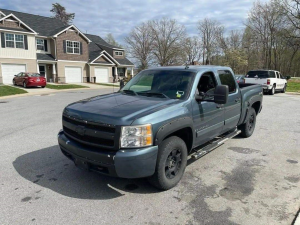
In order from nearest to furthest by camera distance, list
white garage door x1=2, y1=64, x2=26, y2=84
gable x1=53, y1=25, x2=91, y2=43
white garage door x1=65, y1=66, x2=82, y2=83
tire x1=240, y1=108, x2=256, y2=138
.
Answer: tire x1=240, y1=108, x2=256, y2=138
white garage door x1=2, y1=64, x2=26, y2=84
gable x1=53, y1=25, x2=91, y2=43
white garage door x1=65, y1=66, x2=82, y2=83

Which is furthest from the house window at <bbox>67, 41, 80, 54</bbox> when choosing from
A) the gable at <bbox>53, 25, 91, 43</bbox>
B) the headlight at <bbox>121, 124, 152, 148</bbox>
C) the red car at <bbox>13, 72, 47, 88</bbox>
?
the headlight at <bbox>121, 124, 152, 148</bbox>

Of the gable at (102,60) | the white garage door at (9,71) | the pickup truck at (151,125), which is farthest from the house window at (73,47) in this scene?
the pickup truck at (151,125)

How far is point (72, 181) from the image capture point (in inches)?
149

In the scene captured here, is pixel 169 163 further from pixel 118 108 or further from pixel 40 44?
pixel 40 44

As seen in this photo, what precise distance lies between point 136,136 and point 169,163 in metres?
0.84

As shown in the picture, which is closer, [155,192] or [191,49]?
[155,192]

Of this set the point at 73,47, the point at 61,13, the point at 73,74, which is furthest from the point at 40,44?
the point at 61,13

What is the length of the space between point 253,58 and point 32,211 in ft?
203

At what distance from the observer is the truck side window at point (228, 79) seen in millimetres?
4884

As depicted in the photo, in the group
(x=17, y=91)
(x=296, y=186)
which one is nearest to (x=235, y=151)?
(x=296, y=186)

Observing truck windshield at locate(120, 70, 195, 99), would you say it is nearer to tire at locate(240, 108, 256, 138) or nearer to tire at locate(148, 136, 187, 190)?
tire at locate(148, 136, 187, 190)

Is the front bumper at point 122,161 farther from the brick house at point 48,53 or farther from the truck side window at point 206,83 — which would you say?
the brick house at point 48,53

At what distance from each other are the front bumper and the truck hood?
405mm

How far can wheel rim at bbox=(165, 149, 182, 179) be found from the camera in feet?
11.6
